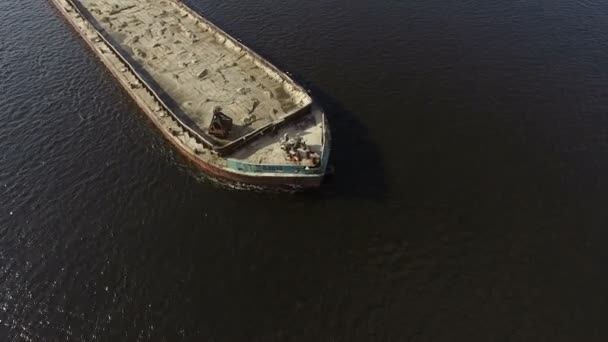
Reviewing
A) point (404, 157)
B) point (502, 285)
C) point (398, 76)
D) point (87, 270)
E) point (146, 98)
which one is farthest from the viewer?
point (398, 76)

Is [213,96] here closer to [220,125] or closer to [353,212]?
[220,125]

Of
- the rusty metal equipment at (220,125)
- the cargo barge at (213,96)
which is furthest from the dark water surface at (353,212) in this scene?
the rusty metal equipment at (220,125)

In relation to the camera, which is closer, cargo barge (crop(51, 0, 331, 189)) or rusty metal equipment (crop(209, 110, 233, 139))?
cargo barge (crop(51, 0, 331, 189))

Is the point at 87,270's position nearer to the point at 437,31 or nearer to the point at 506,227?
the point at 506,227

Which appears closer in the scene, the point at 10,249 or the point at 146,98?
the point at 10,249

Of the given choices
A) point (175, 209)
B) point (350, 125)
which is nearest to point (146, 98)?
point (175, 209)

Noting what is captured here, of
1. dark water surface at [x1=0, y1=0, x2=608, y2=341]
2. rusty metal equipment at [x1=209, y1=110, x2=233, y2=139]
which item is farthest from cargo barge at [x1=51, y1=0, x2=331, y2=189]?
dark water surface at [x1=0, y1=0, x2=608, y2=341]

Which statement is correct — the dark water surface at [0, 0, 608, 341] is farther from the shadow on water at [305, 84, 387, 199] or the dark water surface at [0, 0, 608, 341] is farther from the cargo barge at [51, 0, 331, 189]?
the cargo barge at [51, 0, 331, 189]
